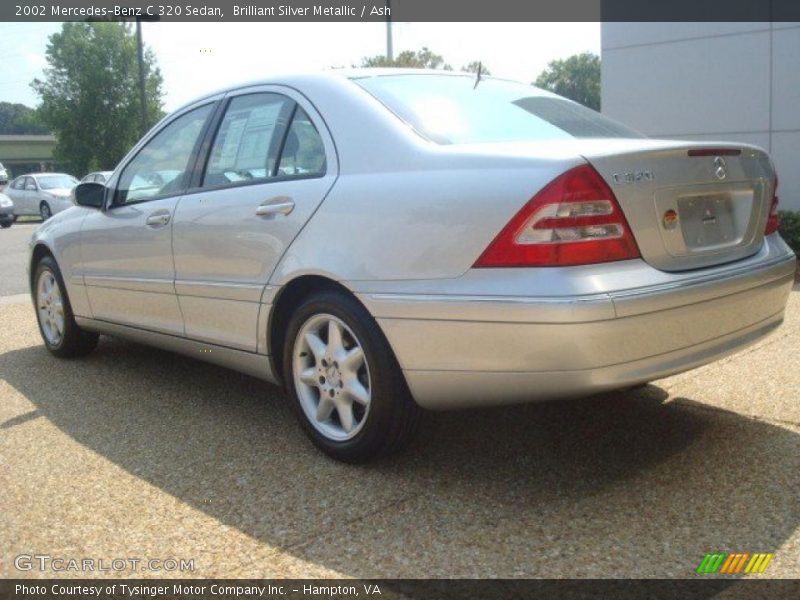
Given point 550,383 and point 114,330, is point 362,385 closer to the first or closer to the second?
point 550,383

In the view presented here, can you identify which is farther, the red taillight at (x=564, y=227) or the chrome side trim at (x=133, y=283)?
the chrome side trim at (x=133, y=283)

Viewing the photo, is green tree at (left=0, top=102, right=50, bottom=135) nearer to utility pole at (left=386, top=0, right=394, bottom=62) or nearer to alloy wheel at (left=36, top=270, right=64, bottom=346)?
utility pole at (left=386, top=0, right=394, bottom=62)

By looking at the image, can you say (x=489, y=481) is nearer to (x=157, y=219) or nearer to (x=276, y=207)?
(x=276, y=207)

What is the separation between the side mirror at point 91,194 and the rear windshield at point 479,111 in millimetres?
2035

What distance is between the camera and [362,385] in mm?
3322

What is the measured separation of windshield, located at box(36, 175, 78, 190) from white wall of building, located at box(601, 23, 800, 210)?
19.5 metres

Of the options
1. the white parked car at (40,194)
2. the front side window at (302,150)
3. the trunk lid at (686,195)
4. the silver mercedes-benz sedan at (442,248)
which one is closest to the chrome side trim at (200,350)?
the silver mercedes-benz sedan at (442,248)

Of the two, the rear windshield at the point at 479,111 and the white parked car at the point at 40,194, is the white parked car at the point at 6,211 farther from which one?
the rear windshield at the point at 479,111

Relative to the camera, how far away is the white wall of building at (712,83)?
31.0 feet

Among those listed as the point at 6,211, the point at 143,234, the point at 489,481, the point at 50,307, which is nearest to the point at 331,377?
the point at 489,481

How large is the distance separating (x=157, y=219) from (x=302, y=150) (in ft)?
3.65

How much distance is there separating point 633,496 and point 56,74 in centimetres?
5273

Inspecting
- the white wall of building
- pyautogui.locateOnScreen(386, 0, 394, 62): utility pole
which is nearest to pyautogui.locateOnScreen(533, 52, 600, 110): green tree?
pyautogui.locateOnScreen(386, 0, 394, 62): utility pole

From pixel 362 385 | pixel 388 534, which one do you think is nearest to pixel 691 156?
pixel 362 385
